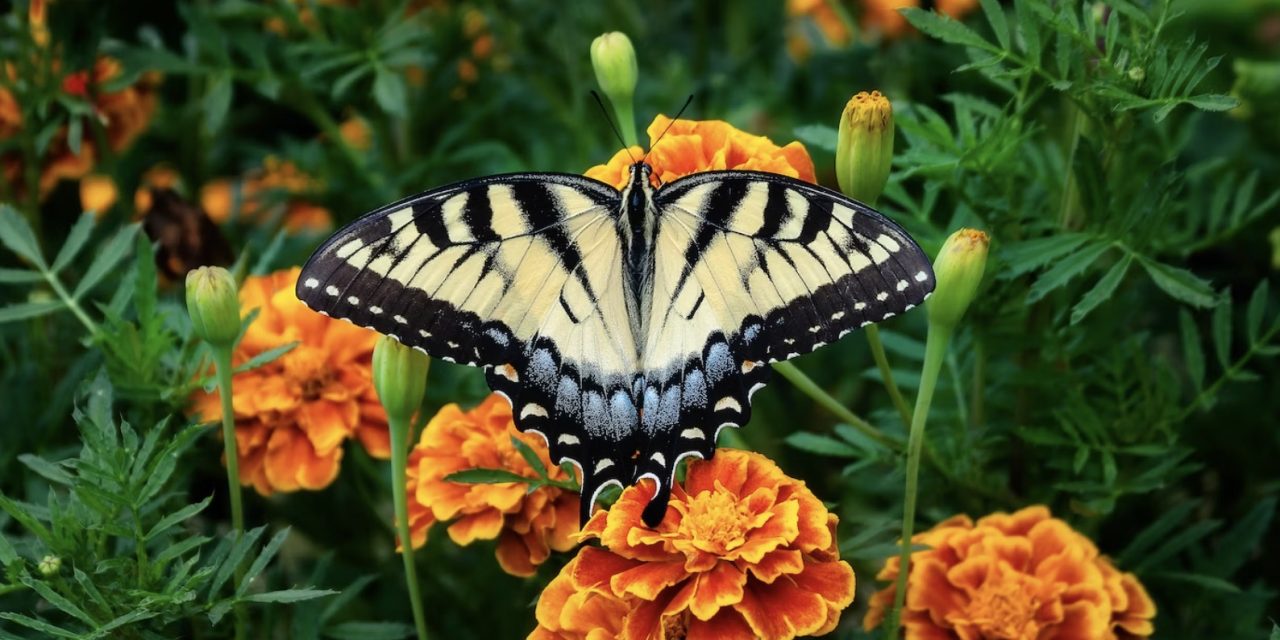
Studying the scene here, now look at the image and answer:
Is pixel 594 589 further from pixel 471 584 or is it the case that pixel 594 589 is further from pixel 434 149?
pixel 434 149

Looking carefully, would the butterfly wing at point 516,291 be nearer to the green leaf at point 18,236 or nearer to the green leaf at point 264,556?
the green leaf at point 264,556

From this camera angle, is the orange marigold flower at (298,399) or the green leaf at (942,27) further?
the orange marigold flower at (298,399)

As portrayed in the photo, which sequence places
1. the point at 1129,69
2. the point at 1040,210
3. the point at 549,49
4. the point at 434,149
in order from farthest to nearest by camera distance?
the point at 549,49 < the point at 434,149 < the point at 1040,210 < the point at 1129,69

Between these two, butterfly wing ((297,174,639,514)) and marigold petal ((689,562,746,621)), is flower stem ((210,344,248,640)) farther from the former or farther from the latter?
marigold petal ((689,562,746,621))

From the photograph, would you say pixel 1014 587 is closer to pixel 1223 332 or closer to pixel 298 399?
pixel 1223 332

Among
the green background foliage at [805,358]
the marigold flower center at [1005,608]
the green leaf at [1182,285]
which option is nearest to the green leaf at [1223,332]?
the green background foliage at [805,358]

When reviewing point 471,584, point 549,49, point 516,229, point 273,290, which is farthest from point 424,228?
point 549,49
